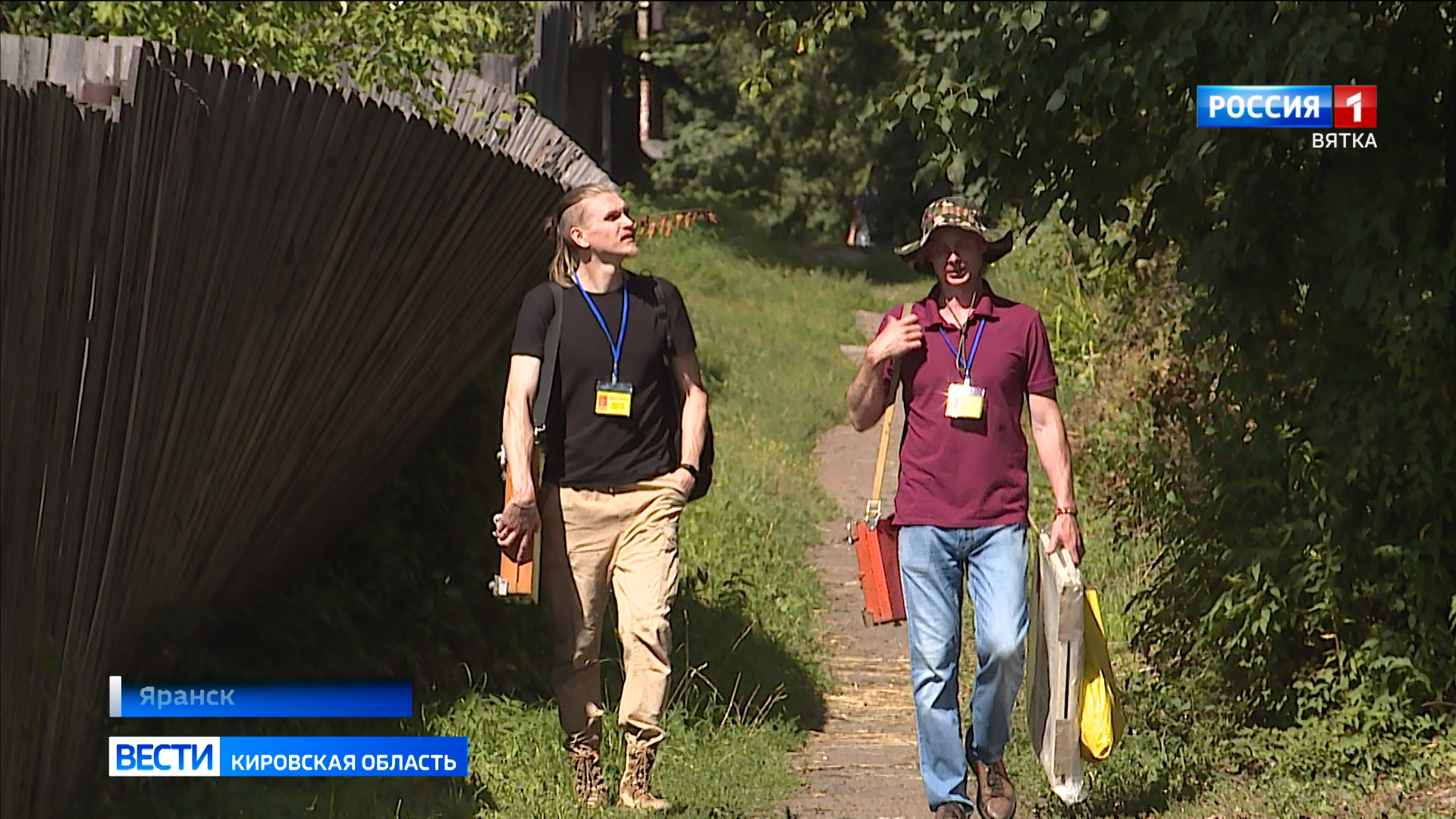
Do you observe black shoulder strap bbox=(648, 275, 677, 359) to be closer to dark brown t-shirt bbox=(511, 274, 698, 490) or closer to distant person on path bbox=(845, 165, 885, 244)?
dark brown t-shirt bbox=(511, 274, 698, 490)

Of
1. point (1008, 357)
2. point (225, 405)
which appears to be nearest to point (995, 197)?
point (1008, 357)

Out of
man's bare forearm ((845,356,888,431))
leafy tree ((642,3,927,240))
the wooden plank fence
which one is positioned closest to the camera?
the wooden plank fence

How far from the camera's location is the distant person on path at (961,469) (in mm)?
5254

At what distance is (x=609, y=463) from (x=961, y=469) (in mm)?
1027

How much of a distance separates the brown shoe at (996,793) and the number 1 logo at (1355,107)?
2.21 metres

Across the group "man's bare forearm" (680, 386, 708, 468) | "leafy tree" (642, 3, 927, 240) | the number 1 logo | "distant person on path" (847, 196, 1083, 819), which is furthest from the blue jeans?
"leafy tree" (642, 3, 927, 240)

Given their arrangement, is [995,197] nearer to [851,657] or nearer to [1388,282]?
[1388,282]

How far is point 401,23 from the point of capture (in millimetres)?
9141

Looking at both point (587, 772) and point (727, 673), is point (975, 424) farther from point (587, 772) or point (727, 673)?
point (727, 673)

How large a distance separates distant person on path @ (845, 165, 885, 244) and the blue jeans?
23161 mm

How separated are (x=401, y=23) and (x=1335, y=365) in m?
5.00

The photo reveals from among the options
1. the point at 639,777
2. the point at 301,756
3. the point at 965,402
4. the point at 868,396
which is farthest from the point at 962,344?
the point at 301,756

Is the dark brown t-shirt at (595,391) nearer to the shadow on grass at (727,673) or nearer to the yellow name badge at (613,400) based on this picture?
the yellow name badge at (613,400)

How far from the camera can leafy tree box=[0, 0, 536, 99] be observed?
8414 mm
